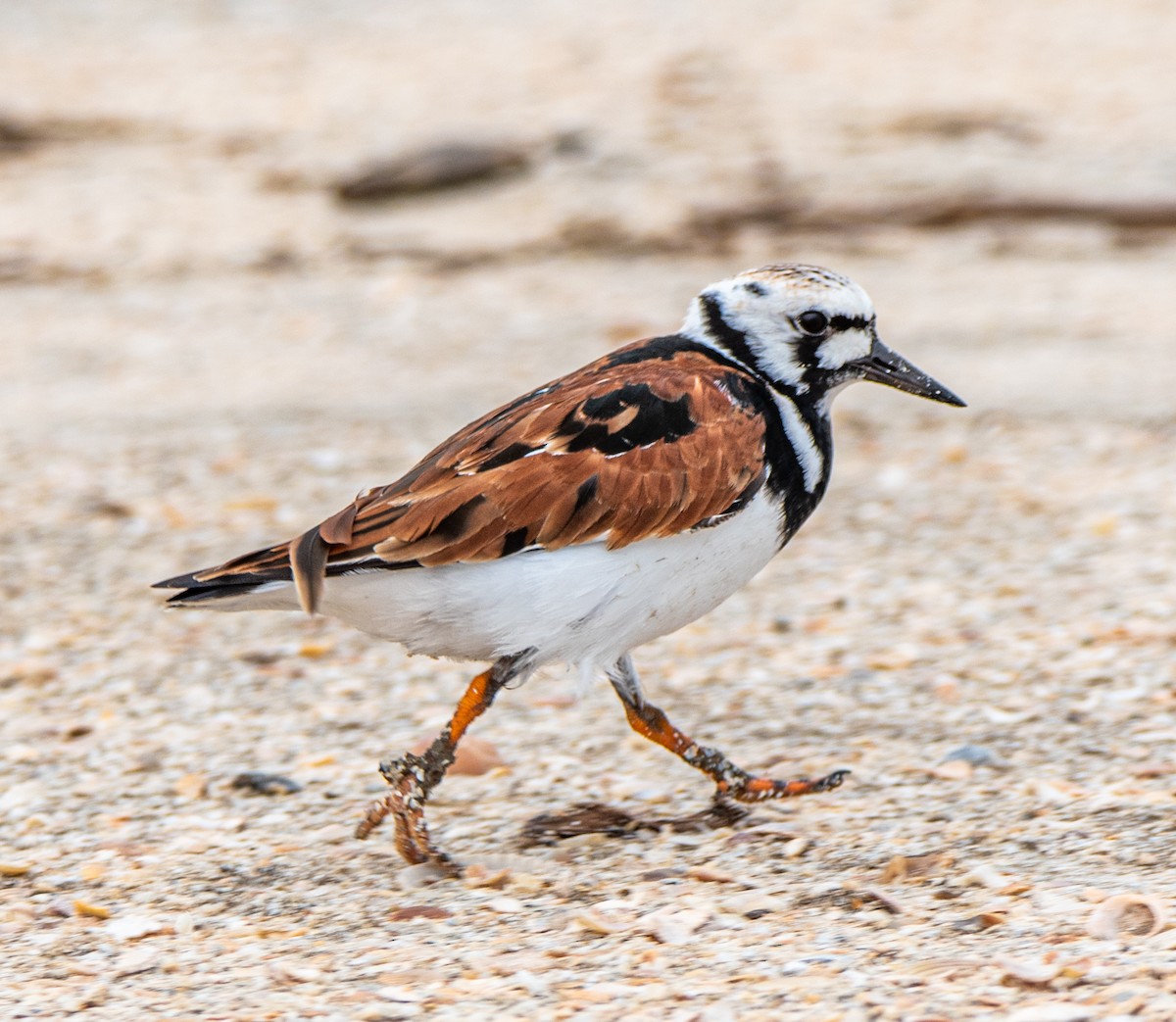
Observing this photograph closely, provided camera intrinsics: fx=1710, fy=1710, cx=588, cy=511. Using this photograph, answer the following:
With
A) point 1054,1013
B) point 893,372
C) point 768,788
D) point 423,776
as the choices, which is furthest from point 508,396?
point 1054,1013

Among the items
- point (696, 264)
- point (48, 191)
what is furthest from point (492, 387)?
point (48, 191)

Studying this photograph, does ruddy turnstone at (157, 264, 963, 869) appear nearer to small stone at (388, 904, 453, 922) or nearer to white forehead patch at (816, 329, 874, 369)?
white forehead patch at (816, 329, 874, 369)

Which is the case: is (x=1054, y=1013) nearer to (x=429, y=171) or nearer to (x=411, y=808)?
(x=411, y=808)

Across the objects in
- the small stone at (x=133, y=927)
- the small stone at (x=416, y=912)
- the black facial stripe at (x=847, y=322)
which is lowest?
the small stone at (x=416, y=912)

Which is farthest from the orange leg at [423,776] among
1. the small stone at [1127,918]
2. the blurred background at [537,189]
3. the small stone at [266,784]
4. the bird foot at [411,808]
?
the blurred background at [537,189]

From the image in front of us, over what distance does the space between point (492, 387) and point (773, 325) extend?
344cm

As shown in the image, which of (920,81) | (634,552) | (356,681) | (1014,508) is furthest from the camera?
(920,81)

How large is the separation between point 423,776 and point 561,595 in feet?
1.73

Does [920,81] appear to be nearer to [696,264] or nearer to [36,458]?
[696,264]

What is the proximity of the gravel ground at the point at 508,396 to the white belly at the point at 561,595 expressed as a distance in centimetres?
50

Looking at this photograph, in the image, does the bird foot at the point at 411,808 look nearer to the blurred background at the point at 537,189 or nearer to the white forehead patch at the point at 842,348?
the white forehead patch at the point at 842,348

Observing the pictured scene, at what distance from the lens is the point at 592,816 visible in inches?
150

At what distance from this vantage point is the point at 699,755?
12.4ft

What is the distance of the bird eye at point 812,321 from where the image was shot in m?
3.67
